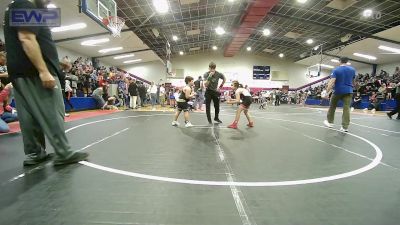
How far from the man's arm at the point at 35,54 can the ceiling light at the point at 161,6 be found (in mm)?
11479

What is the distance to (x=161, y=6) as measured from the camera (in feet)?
44.6

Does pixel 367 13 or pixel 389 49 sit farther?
pixel 389 49

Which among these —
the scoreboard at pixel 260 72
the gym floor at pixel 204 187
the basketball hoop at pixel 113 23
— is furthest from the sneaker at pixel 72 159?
the scoreboard at pixel 260 72

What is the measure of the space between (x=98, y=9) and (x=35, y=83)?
6.70m

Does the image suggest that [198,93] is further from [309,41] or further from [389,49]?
[389,49]

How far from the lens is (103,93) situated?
531 inches

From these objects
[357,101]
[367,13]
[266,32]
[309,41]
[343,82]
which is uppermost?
[266,32]

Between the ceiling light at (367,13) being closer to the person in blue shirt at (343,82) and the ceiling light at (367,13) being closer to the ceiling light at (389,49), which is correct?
the ceiling light at (389,49)

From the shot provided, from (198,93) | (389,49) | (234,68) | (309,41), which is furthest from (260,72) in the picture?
(198,93)

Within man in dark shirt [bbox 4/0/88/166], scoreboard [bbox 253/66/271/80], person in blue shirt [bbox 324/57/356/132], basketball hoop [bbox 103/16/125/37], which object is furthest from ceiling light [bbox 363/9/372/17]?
scoreboard [bbox 253/66/271/80]

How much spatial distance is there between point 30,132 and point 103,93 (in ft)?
37.1

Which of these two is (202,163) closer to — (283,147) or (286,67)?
(283,147)

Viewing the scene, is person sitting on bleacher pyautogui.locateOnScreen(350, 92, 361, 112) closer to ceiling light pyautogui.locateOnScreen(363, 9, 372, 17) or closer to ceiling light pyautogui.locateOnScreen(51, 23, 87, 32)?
ceiling light pyautogui.locateOnScreen(363, 9, 372, 17)

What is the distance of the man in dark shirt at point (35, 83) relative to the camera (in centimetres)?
243
